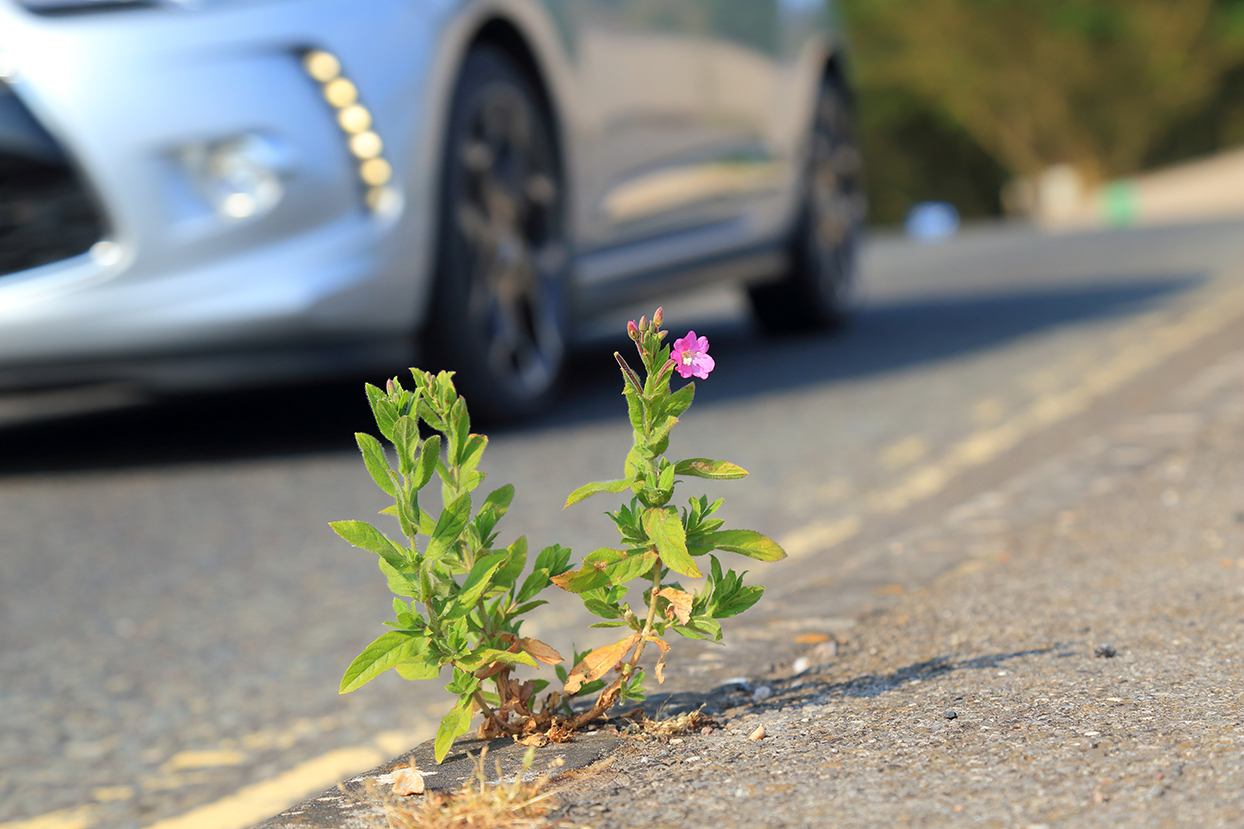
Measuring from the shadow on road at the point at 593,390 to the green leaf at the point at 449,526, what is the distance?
9.21 feet

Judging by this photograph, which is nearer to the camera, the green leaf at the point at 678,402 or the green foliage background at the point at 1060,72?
the green leaf at the point at 678,402

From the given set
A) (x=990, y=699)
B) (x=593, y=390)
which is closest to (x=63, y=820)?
(x=990, y=699)

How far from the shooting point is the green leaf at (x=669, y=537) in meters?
1.62

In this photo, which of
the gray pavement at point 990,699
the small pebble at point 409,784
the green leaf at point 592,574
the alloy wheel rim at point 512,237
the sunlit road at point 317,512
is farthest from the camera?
the alloy wheel rim at point 512,237

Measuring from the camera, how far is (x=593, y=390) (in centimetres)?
534

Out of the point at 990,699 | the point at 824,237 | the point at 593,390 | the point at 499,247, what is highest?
the point at 824,237

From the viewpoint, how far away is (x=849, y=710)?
175 centimetres

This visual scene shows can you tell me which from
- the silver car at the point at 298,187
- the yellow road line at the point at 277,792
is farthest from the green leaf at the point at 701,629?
the silver car at the point at 298,187

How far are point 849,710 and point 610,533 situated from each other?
1629 mm

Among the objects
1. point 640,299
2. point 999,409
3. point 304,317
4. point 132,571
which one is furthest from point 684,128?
point 132,571

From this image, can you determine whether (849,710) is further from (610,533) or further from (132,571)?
(132,571)

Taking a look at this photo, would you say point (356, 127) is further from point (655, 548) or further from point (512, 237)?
point (655, 548)

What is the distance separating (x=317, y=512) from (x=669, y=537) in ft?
7.01

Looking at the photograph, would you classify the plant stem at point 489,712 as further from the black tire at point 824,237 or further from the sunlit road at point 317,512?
the black tire at point 824,237
